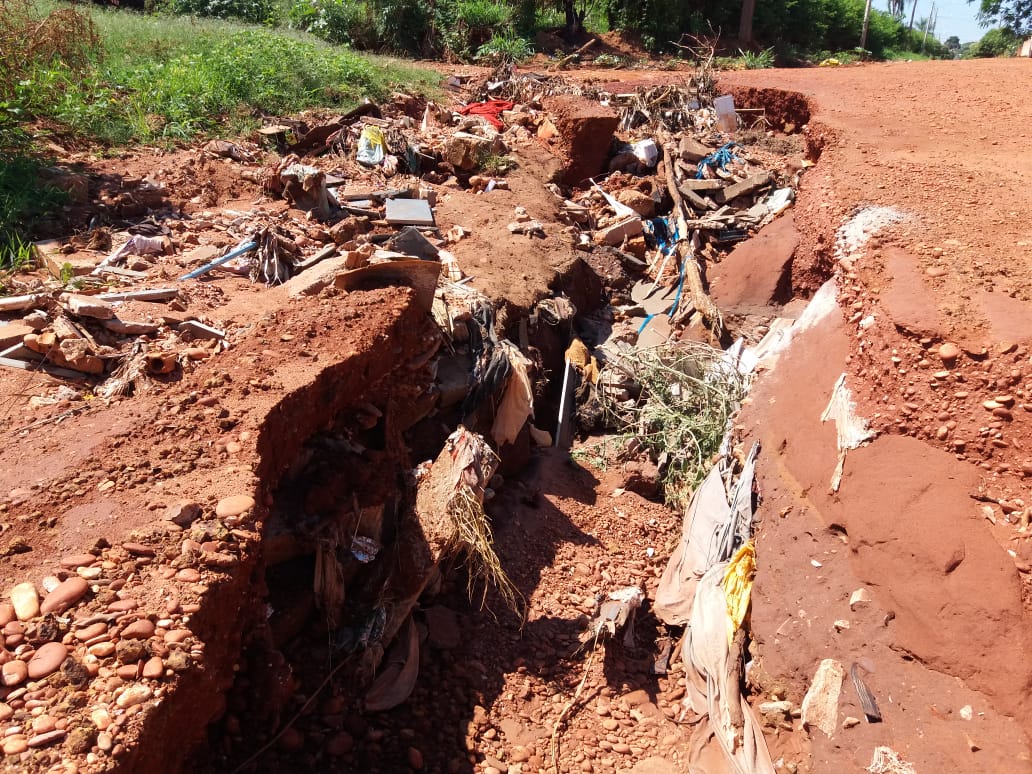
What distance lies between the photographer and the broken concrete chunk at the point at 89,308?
11.6ft

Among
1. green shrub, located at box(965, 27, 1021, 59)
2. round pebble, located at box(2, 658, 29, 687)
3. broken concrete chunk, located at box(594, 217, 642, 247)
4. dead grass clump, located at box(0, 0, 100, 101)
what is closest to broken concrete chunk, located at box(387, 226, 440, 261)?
broken concrete chunk, located at box(594, 217, 642, 247)

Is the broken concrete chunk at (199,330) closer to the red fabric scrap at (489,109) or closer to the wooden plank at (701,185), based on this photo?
the wooden plank at (701,185)

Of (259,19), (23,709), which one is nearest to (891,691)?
(23,709)

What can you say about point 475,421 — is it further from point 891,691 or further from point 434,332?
point 891,691

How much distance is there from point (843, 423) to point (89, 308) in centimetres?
369

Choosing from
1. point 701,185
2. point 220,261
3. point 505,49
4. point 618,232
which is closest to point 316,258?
point 220,261

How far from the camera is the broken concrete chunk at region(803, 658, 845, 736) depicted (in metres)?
2.84

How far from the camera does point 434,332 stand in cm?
398

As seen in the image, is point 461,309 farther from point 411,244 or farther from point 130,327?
point 130,327

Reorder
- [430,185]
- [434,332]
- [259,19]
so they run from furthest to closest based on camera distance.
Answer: [259,19]
[430,185]
[434,332]

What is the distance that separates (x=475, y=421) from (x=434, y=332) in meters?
0.62

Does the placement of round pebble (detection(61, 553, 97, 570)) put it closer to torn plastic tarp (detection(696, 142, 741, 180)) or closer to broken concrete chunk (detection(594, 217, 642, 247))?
broken concrete chunk (detection(594, 217, 642, 247))

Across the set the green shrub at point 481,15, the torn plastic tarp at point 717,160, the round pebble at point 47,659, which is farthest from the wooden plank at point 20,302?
the green shrub at point 481,15

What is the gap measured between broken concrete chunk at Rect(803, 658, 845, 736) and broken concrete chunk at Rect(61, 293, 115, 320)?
11.8 ft
